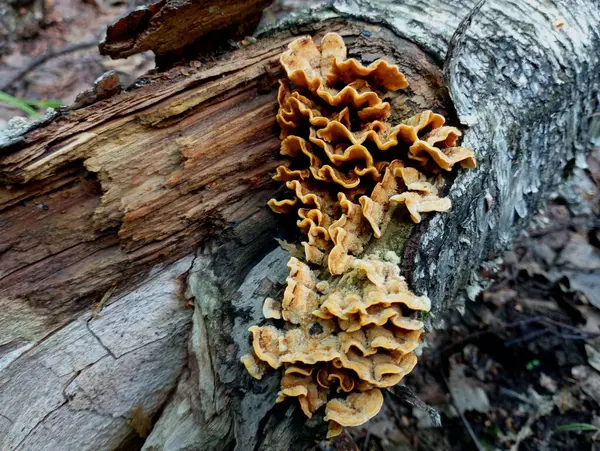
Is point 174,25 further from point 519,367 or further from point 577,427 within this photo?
point 577,427

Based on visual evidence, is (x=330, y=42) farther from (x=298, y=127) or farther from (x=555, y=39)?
(x=555, y=39)

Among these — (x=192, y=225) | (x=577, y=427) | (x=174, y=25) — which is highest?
(x=174, y=25)

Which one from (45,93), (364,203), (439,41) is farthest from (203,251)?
(45,93)

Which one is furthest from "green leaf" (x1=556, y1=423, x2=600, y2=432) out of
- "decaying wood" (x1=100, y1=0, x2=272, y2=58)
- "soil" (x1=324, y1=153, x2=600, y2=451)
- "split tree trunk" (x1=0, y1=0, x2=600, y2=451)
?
"decaying wood" (x1=100, y1=0, x2=272, y2=58)

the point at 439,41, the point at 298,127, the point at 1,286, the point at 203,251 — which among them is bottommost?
the point at 203,251

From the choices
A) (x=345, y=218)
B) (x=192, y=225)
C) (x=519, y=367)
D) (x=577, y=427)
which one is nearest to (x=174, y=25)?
(x=192, y=225)

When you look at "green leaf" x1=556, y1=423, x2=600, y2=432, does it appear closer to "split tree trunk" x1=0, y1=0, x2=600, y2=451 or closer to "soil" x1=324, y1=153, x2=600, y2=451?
"soil" x1=324, y1=153, x2=600, y2=451
